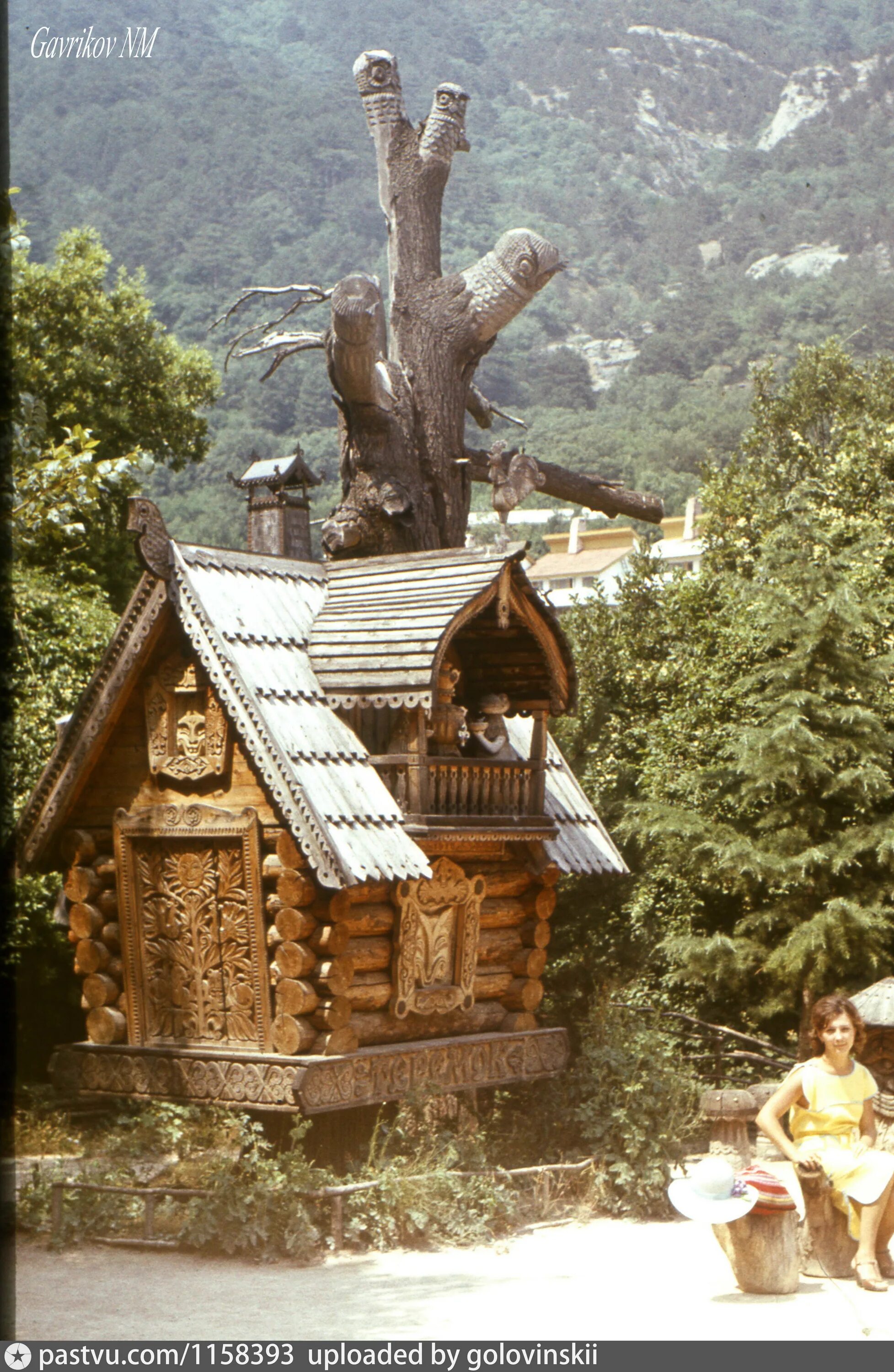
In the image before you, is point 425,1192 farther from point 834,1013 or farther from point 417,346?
point 417,346

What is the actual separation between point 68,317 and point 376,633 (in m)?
15.7

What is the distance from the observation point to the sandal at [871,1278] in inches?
339

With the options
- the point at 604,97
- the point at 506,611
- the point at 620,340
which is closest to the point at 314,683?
the point at 506,611

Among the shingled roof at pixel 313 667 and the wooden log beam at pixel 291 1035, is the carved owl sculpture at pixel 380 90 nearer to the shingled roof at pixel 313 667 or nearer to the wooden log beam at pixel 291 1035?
the shingled roof at pixel 313 667

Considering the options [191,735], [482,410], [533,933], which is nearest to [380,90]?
[482,410]

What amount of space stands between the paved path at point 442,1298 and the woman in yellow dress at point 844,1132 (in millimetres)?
299

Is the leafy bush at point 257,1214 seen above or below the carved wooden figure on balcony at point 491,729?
below

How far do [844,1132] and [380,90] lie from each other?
11.3 meters

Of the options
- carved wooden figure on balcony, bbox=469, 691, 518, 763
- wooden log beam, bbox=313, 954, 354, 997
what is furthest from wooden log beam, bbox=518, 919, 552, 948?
wooden log beam, bbox=313, 954, 354, 997

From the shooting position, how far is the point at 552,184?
5581cm

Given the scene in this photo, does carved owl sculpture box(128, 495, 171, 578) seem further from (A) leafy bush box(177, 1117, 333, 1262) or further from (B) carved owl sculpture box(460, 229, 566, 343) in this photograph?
(B) carved owl sculpture box(460, 229, 566, 343)

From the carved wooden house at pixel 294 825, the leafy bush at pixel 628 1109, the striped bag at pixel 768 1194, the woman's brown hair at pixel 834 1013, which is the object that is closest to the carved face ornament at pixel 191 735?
the carved wooden house at pixel 294 825

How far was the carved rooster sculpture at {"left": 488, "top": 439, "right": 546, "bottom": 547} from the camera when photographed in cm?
1329

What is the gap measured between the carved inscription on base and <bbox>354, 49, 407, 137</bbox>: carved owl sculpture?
895cm
